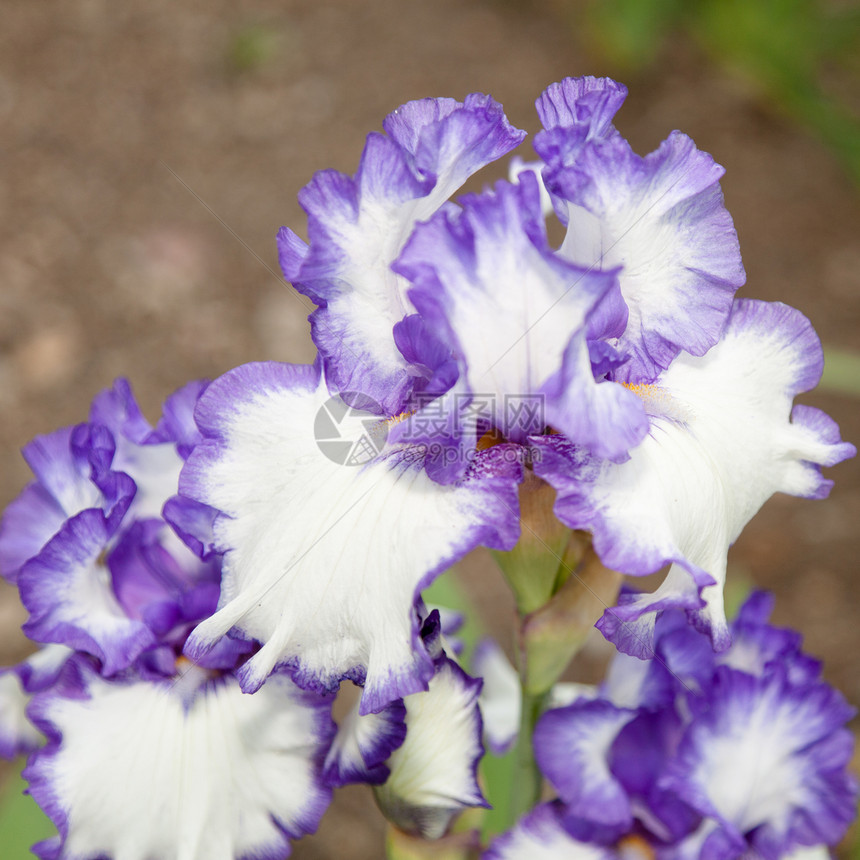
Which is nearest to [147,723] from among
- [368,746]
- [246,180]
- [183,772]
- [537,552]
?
[183,772]

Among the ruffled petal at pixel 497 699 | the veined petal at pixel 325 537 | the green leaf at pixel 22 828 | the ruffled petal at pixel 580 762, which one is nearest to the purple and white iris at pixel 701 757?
the ruffled petal at pixel 580 762

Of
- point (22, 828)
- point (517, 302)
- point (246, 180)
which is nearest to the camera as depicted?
point (517, 302)

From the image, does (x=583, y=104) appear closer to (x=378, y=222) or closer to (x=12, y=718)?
(x=378, y=222)

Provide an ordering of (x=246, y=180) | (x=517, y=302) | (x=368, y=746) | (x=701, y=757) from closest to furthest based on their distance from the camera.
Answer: (x=517, y=302) < (x=368, y=746) < (x=701, y=757) < (x=246, y=180)

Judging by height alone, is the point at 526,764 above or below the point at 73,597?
below

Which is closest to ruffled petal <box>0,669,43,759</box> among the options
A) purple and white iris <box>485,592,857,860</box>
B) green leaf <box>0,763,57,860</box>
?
green leaf <box>0,763,57,860</box>

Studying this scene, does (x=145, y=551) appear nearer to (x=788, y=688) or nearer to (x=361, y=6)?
(x=788, y=688)

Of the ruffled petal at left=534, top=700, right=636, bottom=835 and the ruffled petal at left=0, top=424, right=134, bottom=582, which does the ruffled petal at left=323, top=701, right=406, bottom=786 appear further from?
the ruffled petal at left=0, top=424, right=134, bottom=582
